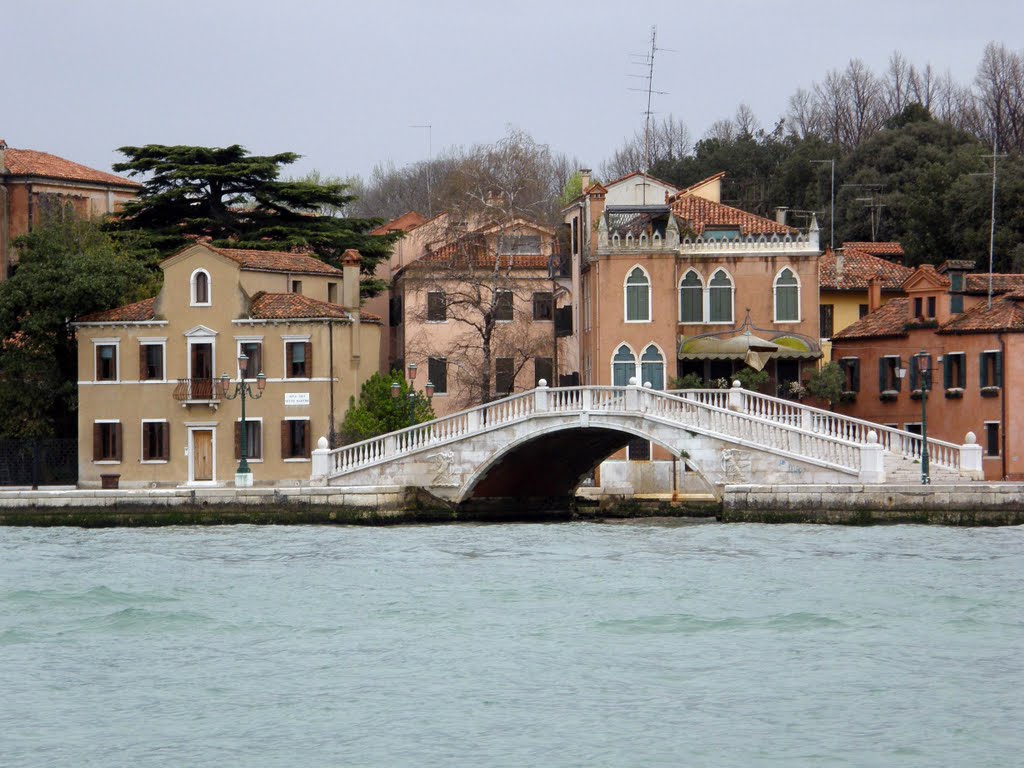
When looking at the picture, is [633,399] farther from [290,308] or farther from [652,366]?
[290,308]

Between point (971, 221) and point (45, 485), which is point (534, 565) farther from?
point (971, 221)

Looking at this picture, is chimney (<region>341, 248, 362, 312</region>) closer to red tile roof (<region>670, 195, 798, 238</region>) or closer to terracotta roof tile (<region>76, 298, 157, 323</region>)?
terracotta roof tile (<region>76, 298, 157, 323</region>)

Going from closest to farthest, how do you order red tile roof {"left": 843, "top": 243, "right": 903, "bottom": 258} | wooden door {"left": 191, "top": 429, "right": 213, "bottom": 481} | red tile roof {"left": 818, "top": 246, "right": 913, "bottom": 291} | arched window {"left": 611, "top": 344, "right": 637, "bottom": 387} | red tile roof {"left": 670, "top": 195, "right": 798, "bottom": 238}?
1. wooden door {"left": 191, "top": 429, "right": 213, "bottom": 481}
2. arched window {"left": 611, "top": 344, "right": 637, "bottom": 387}
3. red tile roof {"left": 670, "top": 195, "right": 798, "bottom": 238}
4. red tile roof {"left": 818, "top": 246, "right": 913, "bottom": 291}
5. red tile roof {"left": 843, "top": 243, "right": 903, "bottom": 258}

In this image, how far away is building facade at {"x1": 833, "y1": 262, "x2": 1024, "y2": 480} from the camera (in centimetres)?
3969

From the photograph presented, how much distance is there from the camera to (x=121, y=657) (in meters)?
21.1

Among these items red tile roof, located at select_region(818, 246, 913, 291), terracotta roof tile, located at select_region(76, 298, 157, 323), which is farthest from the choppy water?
red tile roof, located at select_region(818, 246, 913, 291)

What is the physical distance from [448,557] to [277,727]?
1258 cm

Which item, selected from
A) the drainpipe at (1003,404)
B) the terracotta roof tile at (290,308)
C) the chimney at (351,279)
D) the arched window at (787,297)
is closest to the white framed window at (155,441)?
the terracotta roof tile at (290,308)

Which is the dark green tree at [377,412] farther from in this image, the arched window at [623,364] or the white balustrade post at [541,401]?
the white balustrade post at [541,401]

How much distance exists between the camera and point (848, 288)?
47.3 meters

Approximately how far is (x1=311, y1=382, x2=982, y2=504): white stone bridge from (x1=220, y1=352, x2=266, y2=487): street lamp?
164 cm

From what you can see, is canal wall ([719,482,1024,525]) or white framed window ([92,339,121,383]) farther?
white framed window ([92,339,121,383])

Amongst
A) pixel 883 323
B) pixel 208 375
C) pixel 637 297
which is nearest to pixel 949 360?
pixel 883 323

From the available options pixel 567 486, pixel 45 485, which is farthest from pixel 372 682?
pixel 45 485
